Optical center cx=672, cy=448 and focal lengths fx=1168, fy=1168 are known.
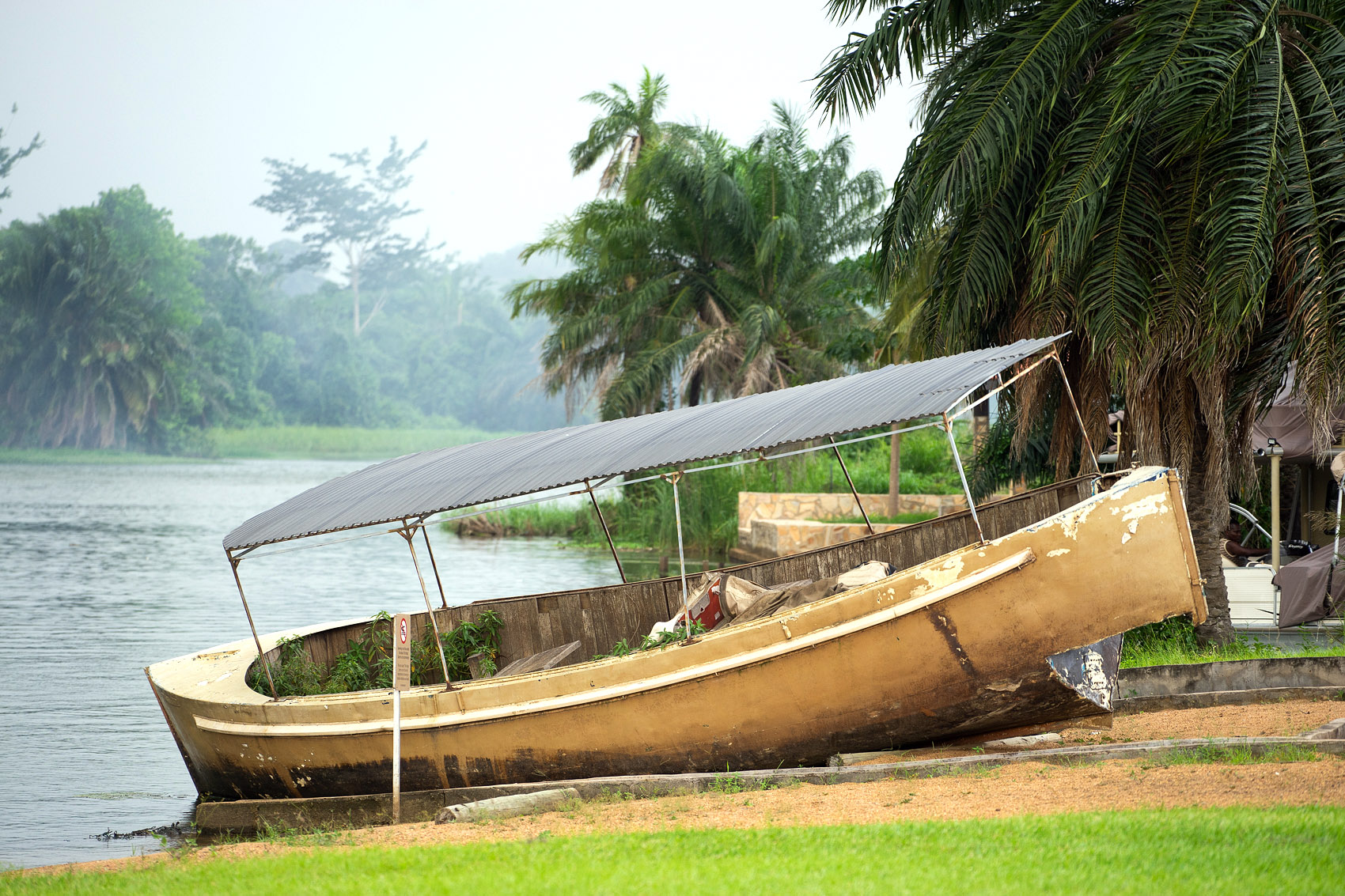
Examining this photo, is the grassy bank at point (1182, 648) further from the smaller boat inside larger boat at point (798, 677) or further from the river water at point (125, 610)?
the river water at point (125, 610)

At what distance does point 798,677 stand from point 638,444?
2124mm

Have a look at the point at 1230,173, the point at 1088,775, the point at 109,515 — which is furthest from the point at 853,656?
the point at 109,515

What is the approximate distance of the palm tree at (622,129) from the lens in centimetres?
3359

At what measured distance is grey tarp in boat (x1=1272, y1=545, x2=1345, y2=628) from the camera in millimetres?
13727

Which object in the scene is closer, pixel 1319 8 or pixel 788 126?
pixel 1319 8

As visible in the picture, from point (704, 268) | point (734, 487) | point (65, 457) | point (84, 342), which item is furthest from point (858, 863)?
point (65, 457)

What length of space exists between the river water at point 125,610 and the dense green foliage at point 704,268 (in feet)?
17.9

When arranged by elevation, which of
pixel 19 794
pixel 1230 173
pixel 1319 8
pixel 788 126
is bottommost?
pixel 19 794

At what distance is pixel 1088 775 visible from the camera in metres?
6.97

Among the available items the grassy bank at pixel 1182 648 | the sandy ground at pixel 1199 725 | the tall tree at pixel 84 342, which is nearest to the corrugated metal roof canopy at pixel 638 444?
the sandy ground at pixel 1199 725

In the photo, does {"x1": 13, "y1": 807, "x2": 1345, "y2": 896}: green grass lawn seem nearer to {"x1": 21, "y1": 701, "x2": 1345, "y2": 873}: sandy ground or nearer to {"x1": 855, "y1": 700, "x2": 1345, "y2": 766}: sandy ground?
{"x1": 21, "y1": 701, "x2": 1345, "y2": 873}: sandy ground

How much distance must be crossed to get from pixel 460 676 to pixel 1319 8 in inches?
399

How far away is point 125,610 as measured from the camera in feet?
70.6

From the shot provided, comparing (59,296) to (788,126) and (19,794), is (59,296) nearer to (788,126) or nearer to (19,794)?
(788,126)
